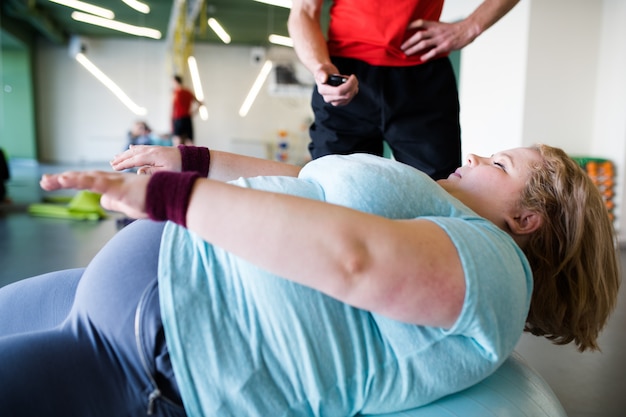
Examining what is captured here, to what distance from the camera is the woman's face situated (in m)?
1.04

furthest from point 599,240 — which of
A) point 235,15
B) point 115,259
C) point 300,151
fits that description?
point 300,151

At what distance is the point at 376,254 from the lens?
0.67m

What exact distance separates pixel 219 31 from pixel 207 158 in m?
11.2

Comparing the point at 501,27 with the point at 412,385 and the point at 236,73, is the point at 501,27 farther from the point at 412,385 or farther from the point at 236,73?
the point at 236,73

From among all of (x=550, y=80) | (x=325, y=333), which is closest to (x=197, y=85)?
(x=550, y=80)

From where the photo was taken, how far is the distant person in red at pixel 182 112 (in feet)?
29.7

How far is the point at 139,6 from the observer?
31.8ft

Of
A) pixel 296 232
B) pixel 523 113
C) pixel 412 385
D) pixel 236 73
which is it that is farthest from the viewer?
pixel 236 73

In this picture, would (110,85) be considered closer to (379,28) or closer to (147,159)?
(379,28)

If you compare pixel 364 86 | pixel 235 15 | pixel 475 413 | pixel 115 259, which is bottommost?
pixel 475 413

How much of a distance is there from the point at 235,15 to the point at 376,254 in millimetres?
10521

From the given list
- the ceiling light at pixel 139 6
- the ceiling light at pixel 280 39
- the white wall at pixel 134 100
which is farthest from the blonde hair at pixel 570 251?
the white wall at pixel 134 100

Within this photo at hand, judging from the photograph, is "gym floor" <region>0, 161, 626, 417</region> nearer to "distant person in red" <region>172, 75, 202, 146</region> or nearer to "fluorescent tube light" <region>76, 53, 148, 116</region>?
"distant person in red" <region>172, 75, 202, 146</region>

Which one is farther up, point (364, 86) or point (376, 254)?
point (364, 86)
